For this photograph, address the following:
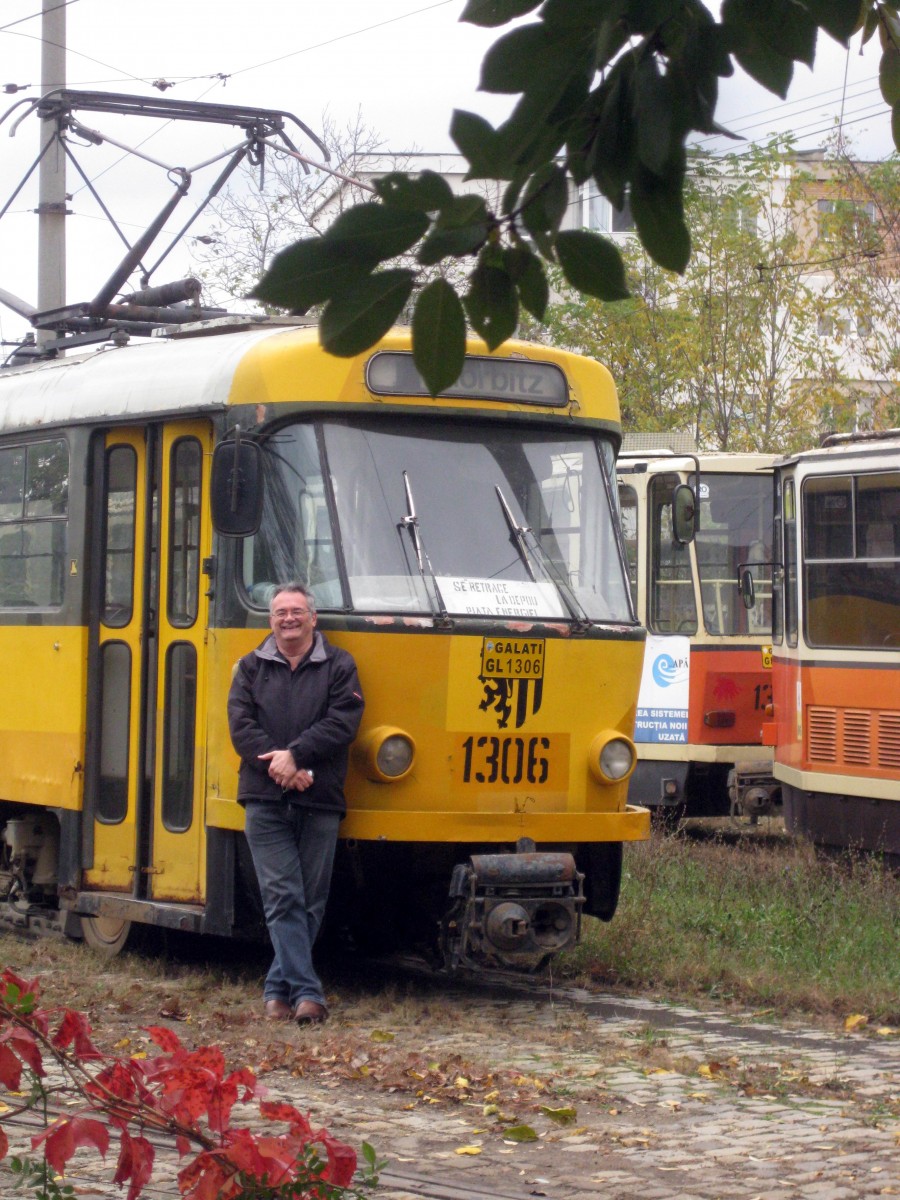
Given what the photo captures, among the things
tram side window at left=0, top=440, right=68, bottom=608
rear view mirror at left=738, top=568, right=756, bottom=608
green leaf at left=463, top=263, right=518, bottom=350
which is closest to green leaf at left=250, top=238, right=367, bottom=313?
→ green leaf at left=463, top=263, right=518, bottom=350

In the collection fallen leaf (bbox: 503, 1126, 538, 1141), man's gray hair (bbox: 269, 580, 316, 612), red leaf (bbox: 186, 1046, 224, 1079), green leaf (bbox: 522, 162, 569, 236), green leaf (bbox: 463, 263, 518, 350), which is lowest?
fallen leaf (bbox: 503, 1126, 538, 1141)

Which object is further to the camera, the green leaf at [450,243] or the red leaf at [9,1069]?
the red leaf at [9,1069]

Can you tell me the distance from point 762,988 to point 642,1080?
1942mm

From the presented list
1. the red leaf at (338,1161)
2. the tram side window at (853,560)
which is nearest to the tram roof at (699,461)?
the tram side window at (853,560)

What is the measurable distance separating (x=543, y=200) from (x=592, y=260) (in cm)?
12

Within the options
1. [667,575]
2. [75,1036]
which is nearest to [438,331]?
[75,1036]

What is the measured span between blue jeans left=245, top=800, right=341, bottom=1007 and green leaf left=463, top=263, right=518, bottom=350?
5629 millimetres

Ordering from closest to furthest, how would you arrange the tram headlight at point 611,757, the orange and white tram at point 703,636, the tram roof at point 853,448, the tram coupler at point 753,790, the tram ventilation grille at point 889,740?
1. the tram headlight at point 611,757
2. the tram ventilation grille at point 889,740
3. the tram roof at point 853,448
4. the tram coupler at point 753,790
5. the orange and white tram at point 703,636

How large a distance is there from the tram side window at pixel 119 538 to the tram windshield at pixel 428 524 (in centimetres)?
110

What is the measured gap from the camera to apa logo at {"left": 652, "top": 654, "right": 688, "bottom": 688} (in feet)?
53.3

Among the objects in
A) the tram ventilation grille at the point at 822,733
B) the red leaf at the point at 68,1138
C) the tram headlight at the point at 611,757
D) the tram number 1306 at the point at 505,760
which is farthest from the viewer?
the tram ventilation grille at the point at 822,733

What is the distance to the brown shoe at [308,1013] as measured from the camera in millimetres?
8336

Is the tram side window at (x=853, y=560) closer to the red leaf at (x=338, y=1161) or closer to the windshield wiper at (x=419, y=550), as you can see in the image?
the windshield wiper at (x=419, y=550)

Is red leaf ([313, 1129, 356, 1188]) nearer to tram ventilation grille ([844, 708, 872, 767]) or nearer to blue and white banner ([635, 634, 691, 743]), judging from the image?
tram ventilation grille ([844, 708, 872, 767])
